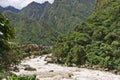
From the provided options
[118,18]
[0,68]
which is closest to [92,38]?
[118,18]

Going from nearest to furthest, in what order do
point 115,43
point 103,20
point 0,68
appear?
point 0,68 → point 115,43 → point 103,20

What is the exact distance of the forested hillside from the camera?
78.3 metres

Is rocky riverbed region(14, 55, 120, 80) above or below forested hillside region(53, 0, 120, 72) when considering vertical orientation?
below

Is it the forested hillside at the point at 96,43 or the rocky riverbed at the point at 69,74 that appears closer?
the rocky riverbed at the point at 69,74

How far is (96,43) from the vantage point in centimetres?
8750

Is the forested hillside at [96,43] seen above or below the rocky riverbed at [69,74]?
above

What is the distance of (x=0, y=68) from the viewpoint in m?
11.9

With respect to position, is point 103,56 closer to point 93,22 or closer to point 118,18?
point 118,18

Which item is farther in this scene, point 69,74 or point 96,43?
point 96,43

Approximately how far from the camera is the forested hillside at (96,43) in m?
78.3

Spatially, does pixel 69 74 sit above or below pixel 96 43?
below

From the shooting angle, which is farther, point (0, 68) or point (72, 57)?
point (72, 57)

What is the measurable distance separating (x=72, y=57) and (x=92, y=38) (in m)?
10.3

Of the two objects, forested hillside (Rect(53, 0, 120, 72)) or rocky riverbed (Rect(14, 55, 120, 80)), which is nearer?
rocky riverbed (Rect(14, 55, 120, 80))
